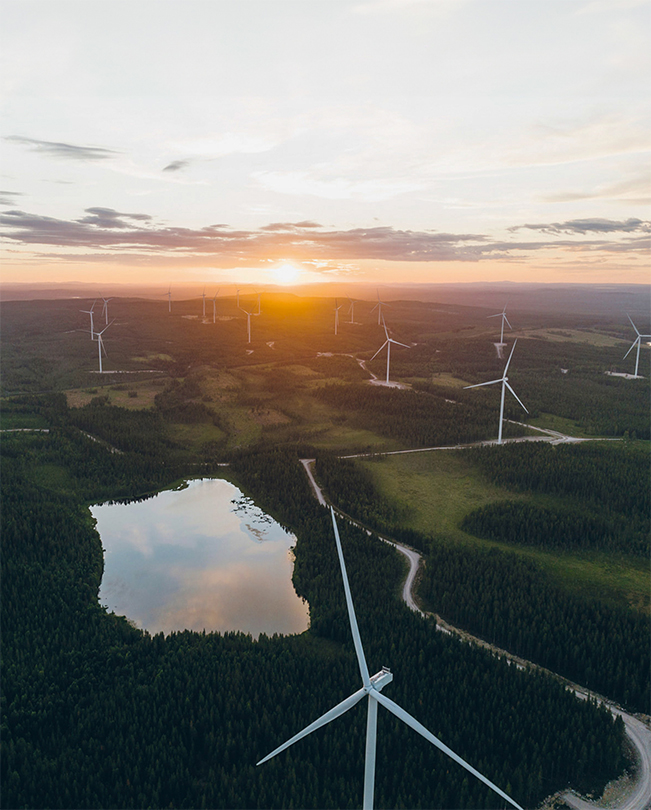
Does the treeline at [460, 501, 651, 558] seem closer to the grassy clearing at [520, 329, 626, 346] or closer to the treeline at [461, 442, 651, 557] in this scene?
the treeline at [461, 442, 651, 557]

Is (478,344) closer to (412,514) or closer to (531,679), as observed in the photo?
(412,514)

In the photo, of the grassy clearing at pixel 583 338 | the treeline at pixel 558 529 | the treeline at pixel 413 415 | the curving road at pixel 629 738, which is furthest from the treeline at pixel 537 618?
→ the grassy clearing at pixel 583 338

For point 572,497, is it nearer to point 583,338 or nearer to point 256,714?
point 256,714

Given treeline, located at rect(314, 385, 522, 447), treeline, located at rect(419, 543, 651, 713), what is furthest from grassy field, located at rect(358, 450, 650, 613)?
treeline, located at rect(314, 385, 522, 447)

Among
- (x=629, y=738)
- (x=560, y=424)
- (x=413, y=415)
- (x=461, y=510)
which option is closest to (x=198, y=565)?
(x=461, y=510)

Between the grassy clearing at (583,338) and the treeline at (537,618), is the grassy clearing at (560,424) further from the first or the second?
the grassy clearing at (583,338)
